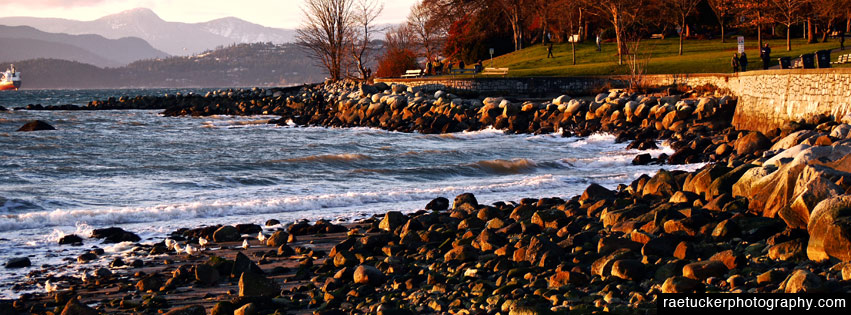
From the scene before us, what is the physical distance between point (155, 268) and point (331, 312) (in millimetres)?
3258

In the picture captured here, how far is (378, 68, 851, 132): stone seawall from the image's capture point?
18062mm

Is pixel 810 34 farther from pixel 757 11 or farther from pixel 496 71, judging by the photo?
pixel 496 71

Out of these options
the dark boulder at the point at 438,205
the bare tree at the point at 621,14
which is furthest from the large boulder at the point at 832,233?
the bare tree at the point at 621,14

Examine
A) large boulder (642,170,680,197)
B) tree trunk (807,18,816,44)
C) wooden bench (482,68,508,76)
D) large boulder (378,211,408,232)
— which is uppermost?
tree trunk (807,18,816,44)

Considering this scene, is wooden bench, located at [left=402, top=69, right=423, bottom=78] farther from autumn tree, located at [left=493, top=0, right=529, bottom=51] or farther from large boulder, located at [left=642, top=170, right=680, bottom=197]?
large boulder, located at [left=642, top=170, right=680, bottom=197]

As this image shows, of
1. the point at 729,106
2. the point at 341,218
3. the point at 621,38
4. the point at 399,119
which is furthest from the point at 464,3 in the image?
the point at 341,218

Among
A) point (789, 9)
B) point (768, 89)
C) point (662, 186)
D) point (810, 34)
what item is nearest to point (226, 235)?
point (662, 186)

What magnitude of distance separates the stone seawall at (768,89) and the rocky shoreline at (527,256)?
5.67 m

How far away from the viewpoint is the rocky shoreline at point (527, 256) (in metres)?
6.65

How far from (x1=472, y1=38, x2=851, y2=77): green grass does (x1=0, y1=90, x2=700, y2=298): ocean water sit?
11.1 meters

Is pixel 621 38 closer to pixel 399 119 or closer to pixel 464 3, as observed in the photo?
pixel 399 119

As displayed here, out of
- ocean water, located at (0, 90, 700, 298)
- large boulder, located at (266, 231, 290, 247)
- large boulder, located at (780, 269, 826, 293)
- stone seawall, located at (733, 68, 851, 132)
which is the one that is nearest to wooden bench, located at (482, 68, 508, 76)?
ocean water, located at (0, 90, 700, 298)

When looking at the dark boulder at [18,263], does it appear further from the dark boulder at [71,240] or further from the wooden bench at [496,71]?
the wooden bench at [496,71]

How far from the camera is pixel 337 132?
3181 centimetres
